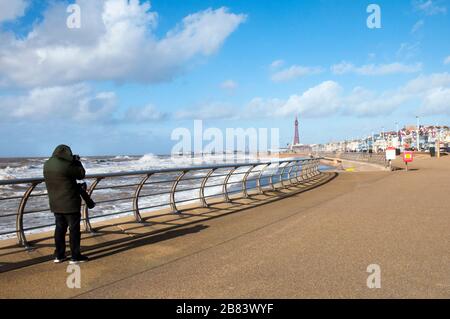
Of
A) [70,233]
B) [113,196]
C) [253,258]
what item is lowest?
[113,196]

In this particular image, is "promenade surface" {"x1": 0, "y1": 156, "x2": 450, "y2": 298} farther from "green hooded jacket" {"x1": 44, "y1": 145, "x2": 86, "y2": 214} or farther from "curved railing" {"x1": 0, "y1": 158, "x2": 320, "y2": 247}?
"green hooded jacket" {"x1": 44, "y1": 145, "x2": 86, "y2": 214}

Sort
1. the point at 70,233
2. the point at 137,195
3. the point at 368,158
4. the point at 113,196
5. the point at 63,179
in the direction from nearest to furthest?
the point at 63,179
the point at 70,233
the point at 137,195
the point at 113,196
the point at 368,158

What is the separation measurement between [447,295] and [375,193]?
1071cm

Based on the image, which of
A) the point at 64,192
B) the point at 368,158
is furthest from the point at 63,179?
the point at 368,158

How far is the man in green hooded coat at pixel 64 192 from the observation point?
5684 mm

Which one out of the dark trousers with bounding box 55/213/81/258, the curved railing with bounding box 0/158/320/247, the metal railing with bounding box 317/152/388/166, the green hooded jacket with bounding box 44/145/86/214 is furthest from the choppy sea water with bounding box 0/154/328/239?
the metal railing with bounding box 317/152/388/166

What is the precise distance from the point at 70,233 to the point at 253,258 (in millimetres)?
2524

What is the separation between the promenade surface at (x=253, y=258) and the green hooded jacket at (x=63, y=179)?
816 mm

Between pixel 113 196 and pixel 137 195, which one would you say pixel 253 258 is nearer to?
pixel 137 195

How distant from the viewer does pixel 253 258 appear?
5906 mm

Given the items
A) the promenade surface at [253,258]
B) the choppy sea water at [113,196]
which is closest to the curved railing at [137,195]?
the choppy sea water at [113,196]

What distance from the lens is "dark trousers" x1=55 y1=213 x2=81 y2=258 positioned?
585cm

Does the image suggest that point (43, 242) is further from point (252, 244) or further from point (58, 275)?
point (252, 244)

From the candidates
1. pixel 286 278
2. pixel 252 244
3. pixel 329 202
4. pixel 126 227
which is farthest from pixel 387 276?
pixel 329 202
